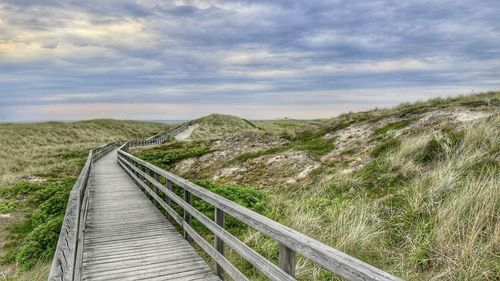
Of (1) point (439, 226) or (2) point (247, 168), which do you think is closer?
(1) point (439, 226)

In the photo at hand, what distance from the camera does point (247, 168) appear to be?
14.7m

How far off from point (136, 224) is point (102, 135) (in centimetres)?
6131

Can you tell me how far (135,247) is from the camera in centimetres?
664

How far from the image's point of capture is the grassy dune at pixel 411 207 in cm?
445

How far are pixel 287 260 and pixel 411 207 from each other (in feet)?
11.1

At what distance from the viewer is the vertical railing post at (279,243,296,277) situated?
3.46m

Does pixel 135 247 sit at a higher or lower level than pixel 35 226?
higher

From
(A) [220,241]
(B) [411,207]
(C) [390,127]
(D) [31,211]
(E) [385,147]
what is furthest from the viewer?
(C) [390,127]

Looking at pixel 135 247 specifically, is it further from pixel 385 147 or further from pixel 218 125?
pixel 218 125

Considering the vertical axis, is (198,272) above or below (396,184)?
below

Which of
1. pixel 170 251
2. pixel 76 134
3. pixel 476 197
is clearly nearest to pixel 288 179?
pixel 170 251

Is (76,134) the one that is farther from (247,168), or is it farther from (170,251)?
(170,251)

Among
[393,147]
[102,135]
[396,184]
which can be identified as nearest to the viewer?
[396,184]

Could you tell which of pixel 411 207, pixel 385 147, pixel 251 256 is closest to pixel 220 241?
pixel 251 256
